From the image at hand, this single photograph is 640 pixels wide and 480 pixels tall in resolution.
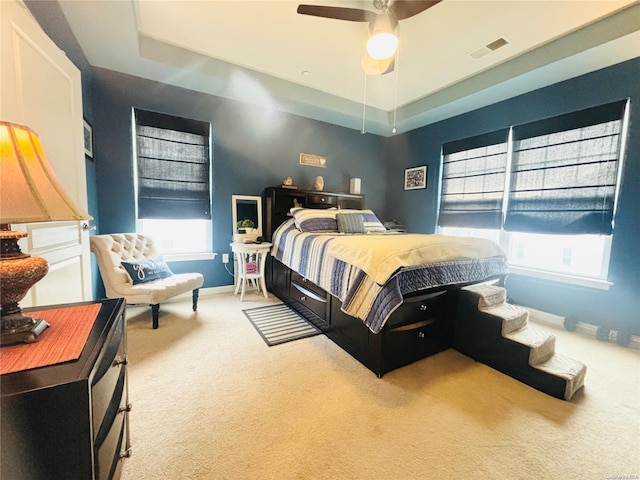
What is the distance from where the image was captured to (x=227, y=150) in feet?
11.5

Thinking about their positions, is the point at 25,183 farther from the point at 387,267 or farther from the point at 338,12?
the point at 338,12

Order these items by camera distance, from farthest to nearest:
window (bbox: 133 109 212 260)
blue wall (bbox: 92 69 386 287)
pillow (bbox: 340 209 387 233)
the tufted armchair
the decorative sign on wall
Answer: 1. the decorative sign on wall
2. pillow (bbox: 340 209 387 233)
3. window (bbox: 133 109 212 260)
4. blue wall (bbox: 92 69 386 287)
5. the tufted armchair

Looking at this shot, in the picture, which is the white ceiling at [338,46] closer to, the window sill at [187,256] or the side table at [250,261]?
the side table at [250,261]

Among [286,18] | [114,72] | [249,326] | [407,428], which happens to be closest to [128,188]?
[114,72]

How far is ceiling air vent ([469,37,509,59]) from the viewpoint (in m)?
2.47

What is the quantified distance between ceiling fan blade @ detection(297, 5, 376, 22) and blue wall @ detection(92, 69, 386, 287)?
201cm

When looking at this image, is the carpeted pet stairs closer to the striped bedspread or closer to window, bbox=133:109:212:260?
the striped bedspread

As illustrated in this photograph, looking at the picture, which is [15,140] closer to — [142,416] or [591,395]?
[142,416]

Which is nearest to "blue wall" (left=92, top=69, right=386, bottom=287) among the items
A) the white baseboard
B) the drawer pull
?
the drawer pull

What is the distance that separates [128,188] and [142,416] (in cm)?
257

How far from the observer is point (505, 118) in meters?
3.28

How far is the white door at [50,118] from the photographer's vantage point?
1.17 m

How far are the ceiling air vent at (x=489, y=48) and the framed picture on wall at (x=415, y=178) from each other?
1760 mm

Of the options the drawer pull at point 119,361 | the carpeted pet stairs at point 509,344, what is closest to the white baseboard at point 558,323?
the carpeted pet stairs at point 509,344
